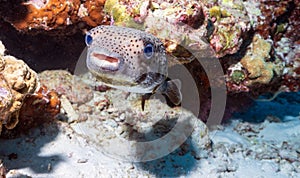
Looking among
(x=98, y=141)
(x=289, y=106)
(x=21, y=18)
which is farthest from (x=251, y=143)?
(x=21, y=18)

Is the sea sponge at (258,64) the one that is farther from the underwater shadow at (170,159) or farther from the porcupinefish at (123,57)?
the porcupinefish at (123,57)

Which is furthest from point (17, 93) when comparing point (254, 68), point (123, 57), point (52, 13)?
point (254, 68)

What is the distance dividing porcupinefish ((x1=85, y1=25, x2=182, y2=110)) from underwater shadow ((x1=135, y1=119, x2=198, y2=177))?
1.31 m

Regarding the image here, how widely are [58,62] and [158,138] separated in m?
2.22

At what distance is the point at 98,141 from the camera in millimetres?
4191

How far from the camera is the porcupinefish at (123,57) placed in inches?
100

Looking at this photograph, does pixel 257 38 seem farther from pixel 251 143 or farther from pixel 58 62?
pixel 58 62

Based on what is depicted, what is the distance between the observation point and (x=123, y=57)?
262 centimetres

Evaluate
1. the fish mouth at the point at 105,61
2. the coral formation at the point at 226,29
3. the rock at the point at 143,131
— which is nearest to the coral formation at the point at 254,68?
the coral formation at the point at 226,29

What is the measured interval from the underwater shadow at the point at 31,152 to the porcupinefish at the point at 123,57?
1352 mm

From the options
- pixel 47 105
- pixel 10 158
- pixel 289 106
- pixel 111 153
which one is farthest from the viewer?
pixel 289 106

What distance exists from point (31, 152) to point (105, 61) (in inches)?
69.8

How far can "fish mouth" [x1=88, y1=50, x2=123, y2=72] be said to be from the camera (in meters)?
2.50

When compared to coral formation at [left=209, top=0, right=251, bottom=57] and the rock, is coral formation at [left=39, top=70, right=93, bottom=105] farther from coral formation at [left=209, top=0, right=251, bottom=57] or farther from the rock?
coral formation at [left=209, top=0, right=251, bottom=57]
